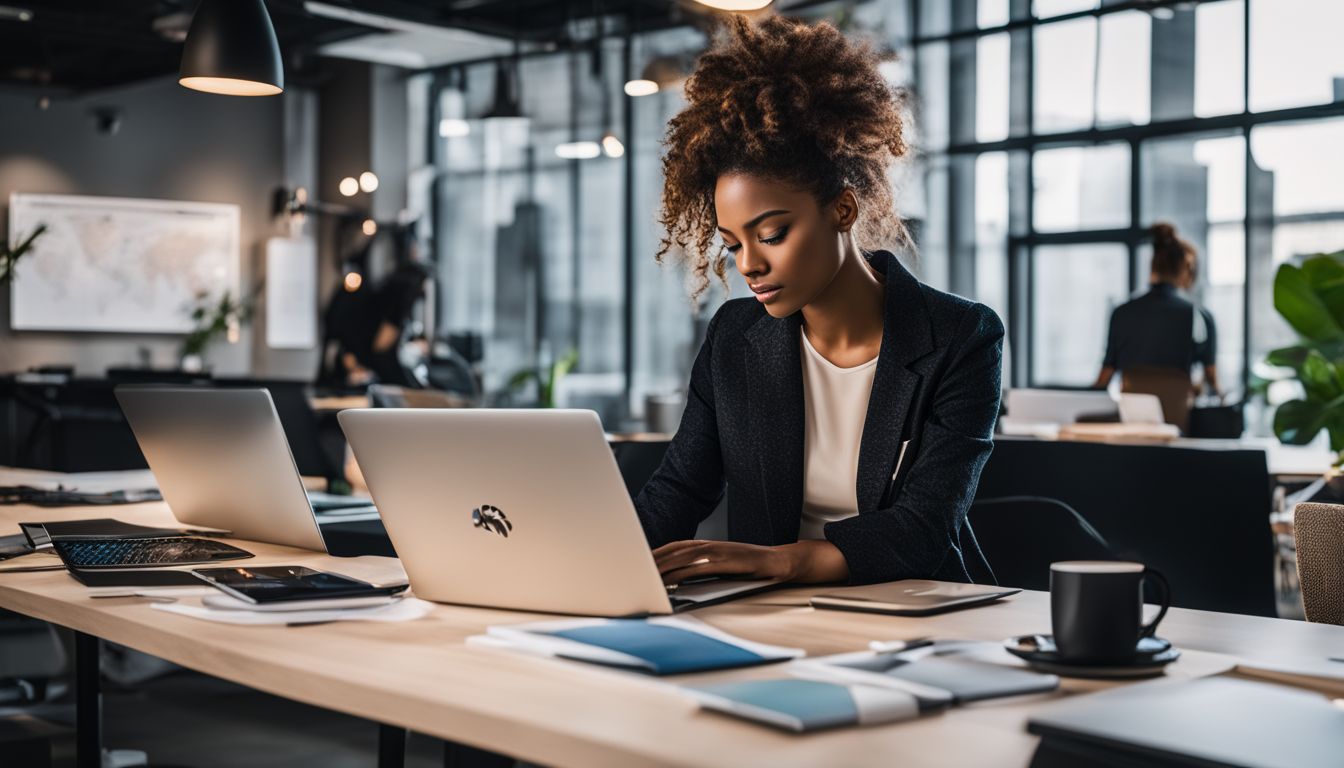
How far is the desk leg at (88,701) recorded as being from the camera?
217 cm

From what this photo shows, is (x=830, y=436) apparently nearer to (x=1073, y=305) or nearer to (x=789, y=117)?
(x=789, y=117)

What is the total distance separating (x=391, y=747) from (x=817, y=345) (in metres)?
0.94

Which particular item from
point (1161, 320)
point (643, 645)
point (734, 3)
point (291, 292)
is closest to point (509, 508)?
point (643, 645)

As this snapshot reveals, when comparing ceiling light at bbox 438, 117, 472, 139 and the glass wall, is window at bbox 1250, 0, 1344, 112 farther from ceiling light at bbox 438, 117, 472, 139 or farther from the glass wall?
ceiling light at bbox 438, 117, 472, 139

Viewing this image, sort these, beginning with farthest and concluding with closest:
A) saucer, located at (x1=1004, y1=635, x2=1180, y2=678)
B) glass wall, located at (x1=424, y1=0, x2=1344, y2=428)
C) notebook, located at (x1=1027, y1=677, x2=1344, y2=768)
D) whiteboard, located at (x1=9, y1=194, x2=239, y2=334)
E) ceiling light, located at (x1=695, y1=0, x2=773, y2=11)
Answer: whiteboard, located at (x1=9, y1=194, x2=239, y2=334) < glass wall, located at (x1=424, y1=0, x2=1344, y2=428) < ceiling light, located at (x1=695, y1=0, x2=773, y2=11) < saucer, located at (x1=1004, y1=635, x2=1180, y2=678) < notebook, located at (x1=1027, y1=677, x2=1344, y2=768)

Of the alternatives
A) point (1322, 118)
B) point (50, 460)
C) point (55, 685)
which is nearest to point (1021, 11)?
point (1322, 118)

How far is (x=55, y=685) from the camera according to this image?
4039mm

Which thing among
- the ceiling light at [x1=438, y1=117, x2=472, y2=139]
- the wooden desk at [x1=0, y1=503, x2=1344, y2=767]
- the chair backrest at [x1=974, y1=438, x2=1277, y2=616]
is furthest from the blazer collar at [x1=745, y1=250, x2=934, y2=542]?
the ceiling light at [x1=438, y1=117, x2=472, y2=139]

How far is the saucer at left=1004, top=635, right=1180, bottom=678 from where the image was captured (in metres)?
1.21

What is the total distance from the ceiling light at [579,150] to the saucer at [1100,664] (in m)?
11.1

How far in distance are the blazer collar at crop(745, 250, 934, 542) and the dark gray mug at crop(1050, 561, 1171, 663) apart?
0.74 m

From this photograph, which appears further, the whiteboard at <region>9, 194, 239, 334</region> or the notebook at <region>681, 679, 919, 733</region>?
the whiteboard at <region>9, 194, 239, 334</region>

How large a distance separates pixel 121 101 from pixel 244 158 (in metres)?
1.28

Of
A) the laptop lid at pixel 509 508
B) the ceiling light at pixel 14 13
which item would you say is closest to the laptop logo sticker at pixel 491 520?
the laptop lid at pixel 509 508
